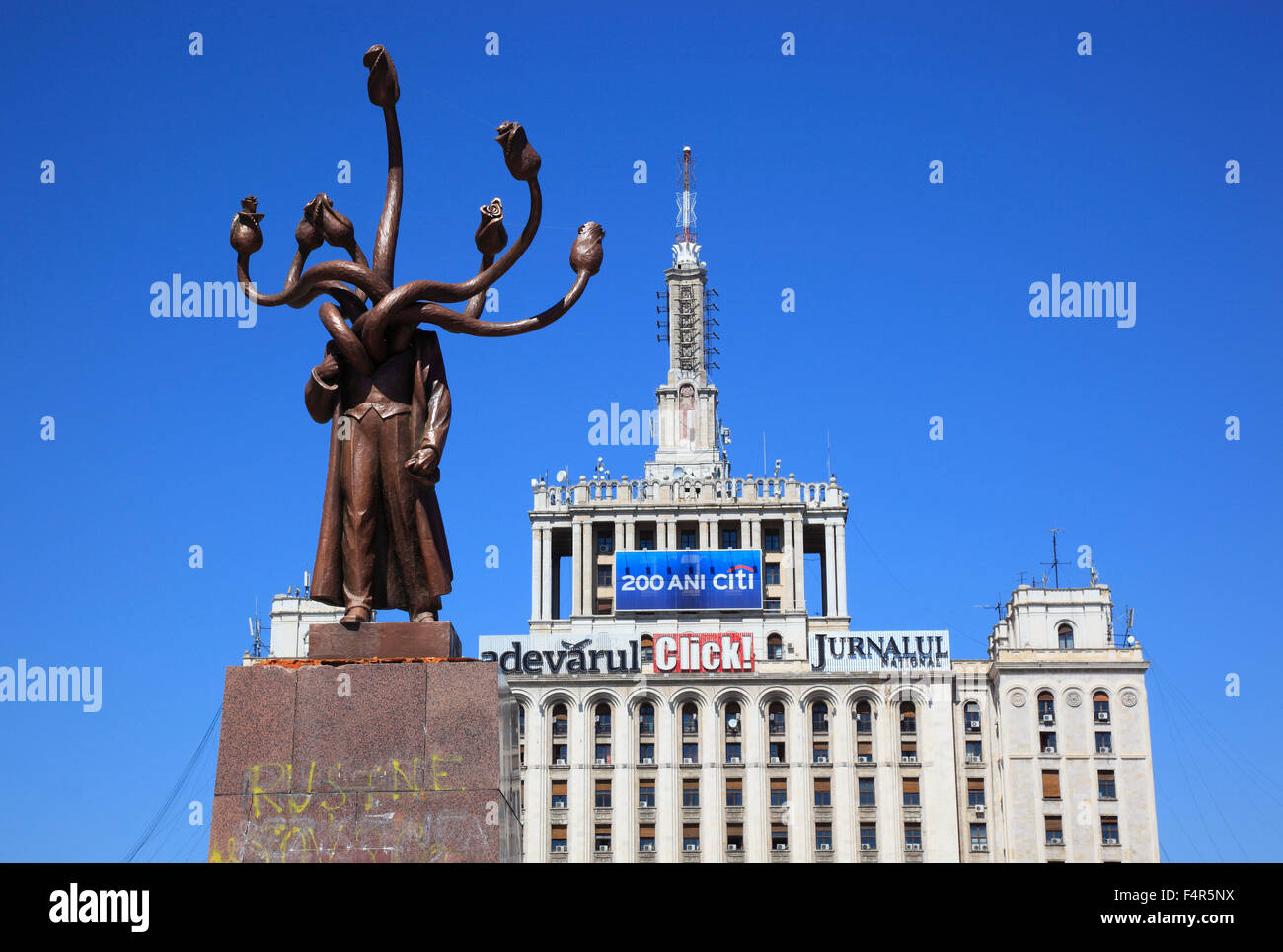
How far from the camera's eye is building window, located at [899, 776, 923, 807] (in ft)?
330

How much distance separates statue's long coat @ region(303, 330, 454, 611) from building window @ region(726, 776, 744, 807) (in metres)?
82.3

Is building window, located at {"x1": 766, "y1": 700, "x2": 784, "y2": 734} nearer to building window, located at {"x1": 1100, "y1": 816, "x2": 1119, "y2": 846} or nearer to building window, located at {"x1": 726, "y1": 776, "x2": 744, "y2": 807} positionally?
building window, located at {"x1": 726, "y1": 776, "x2": 744, "y2": 807}

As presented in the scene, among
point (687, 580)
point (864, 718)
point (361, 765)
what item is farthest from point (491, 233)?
point (687, 580)

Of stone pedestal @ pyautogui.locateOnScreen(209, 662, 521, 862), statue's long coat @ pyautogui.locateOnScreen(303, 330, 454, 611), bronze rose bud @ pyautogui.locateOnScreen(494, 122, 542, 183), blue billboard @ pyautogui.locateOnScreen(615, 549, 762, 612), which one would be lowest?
stone pedestal @ pyautogui.locateOnScreen(209, 662, 521, 862)

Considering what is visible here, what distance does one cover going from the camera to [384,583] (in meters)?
21.1

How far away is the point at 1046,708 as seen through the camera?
101 m

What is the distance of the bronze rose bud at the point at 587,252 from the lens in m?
22.0

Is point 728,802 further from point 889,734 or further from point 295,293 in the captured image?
point 295,293

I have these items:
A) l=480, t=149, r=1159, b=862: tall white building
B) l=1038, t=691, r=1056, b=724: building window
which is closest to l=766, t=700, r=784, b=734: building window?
l=480, t=149, r=1159, b=862: tall white building

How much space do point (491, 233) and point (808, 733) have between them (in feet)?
273

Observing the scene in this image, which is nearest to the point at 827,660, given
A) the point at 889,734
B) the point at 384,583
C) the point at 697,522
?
the point at 889,734

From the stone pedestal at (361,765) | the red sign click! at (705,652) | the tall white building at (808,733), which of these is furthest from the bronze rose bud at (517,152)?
the red sign click! at (705,652)

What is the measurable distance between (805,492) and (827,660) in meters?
15.8
